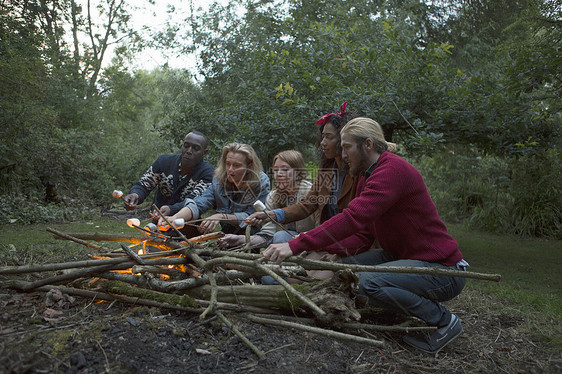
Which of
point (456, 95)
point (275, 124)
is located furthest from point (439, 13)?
point (275, 124)

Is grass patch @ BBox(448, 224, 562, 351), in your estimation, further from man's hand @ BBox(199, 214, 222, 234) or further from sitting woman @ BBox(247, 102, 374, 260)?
man's hand @ BBox(199, 214, 222, 234)

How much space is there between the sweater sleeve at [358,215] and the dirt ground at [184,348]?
0.61 m

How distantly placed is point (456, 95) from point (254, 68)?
3.07 metres

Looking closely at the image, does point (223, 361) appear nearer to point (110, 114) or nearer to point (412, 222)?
point (412, 222)

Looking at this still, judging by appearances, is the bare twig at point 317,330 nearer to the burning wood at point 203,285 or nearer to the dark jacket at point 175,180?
the burning wood at point 203,285

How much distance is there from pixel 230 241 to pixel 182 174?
1.66 meters

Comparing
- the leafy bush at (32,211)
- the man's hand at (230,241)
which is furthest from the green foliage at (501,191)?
the leafy bush at (32,211)

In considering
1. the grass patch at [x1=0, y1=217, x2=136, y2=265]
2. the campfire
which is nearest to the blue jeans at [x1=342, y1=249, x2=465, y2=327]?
the campfire

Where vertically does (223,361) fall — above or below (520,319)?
above

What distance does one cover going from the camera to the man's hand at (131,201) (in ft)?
13.7

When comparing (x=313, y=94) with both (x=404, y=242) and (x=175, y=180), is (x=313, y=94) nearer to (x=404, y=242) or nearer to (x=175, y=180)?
(x=175, y=180)

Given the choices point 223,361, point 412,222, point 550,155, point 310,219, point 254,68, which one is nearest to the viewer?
point 223,361

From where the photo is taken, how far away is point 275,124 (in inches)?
231

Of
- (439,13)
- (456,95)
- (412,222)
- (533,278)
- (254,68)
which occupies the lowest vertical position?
(533,278)
